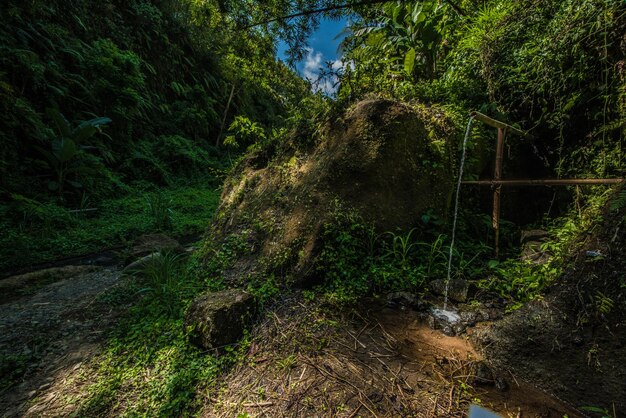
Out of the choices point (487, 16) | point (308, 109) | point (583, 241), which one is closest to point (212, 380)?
point (583, 241)

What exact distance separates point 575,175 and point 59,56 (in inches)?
472

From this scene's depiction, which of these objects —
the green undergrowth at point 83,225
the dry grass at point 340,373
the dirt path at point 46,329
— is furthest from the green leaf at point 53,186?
the dry grass at point 340,373

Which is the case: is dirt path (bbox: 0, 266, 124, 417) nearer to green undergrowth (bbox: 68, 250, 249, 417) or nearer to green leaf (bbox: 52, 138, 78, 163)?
green undergrowth (bbox: 68, 250, 249, 417)

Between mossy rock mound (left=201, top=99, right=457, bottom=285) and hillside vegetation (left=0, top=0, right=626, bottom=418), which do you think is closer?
hillside vegetation (left=0, top=0, right=626, bottom=418)

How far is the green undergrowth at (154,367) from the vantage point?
1.89 meters

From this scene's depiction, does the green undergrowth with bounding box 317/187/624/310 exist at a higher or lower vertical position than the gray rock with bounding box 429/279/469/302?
higher

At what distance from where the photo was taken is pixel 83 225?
6.19 meters

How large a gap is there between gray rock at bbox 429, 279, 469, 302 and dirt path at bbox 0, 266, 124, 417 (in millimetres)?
3091

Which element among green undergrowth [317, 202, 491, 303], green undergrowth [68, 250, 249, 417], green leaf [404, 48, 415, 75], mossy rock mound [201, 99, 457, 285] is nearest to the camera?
green undergrowth [68, 250, 249, 417]

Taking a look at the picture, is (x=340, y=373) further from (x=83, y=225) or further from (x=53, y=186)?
(x=53, y=186)

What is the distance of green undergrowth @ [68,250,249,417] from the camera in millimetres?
1890

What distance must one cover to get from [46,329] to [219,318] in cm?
220

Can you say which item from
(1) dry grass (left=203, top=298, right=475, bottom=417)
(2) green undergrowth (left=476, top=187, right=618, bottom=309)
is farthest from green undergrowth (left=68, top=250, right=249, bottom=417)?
(2) green undergrowth (left=476, top=187, right=618, bottom=309)

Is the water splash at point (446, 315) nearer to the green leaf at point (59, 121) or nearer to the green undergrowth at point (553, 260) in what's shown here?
the green undergrowth at point (553, 260)
